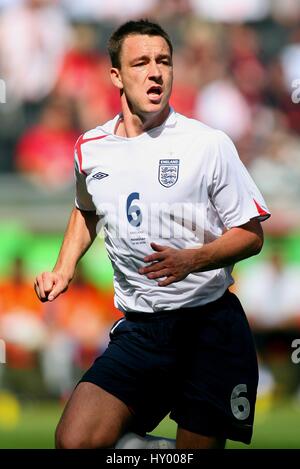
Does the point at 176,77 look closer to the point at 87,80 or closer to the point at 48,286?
the point at 87,80

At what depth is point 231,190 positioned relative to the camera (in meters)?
4.68

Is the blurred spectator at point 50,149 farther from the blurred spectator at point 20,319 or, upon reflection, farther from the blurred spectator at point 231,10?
the blurred spectator at point 231,10

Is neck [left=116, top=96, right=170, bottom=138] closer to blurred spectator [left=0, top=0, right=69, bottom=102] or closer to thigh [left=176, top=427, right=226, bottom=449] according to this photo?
thigh [left=176, top=427, right=226, bottom=449]

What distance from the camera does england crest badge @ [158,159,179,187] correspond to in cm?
475

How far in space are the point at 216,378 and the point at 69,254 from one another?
0.98m

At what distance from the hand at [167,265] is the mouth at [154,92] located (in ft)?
2.74

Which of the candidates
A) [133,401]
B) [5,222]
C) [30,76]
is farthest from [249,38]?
[133,401]

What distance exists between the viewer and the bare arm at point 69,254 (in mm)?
4863

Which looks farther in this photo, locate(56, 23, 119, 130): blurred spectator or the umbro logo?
locate(56, 23, 119, 130): blurred spectator

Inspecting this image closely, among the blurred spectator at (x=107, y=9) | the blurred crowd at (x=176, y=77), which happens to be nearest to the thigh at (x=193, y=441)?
the blurred crowd at (x=176, y=77)

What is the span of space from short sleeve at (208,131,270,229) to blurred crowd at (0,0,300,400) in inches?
240

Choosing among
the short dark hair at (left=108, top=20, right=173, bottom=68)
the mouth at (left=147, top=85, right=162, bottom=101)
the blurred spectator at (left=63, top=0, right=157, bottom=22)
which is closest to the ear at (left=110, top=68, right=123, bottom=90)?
the short dark hair at (left=108, top=20, right=173, bottom=68)

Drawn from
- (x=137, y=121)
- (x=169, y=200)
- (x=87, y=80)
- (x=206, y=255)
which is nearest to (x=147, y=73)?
(x=137, y=121)

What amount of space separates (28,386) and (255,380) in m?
6.36
